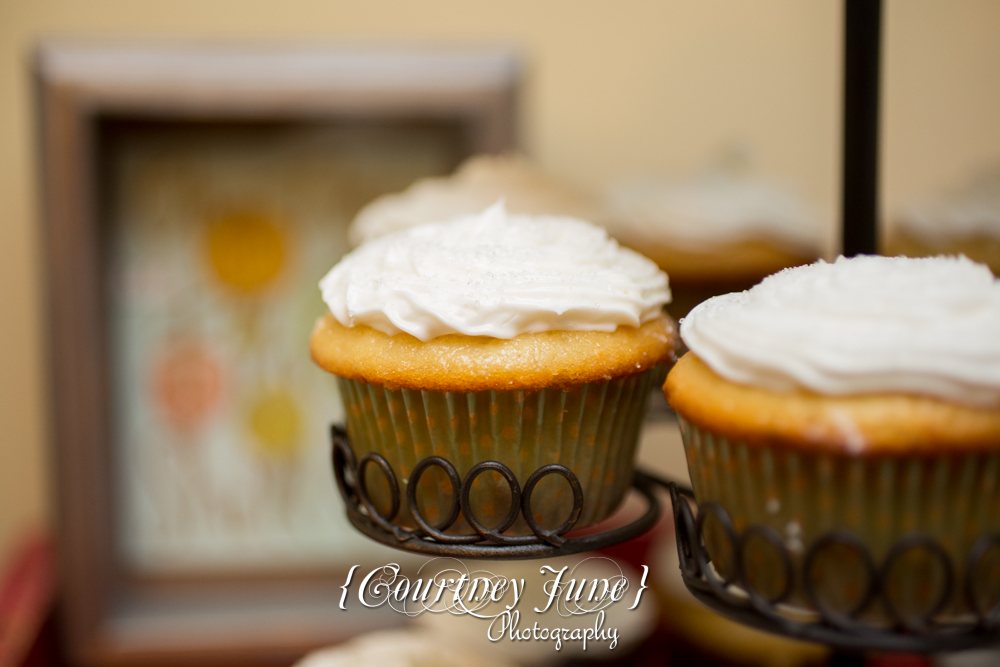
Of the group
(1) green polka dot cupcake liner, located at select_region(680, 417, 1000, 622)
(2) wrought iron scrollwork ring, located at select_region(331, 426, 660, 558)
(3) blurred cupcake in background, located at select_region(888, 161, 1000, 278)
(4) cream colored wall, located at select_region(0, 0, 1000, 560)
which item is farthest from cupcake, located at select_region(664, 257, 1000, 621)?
(4) cream colored wall, located at select_region(0, 0, 1000, 560)

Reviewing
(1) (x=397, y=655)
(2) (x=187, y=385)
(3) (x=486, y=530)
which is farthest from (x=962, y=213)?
(2) (x=187, y=385)

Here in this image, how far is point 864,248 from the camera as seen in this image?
0.86 metres

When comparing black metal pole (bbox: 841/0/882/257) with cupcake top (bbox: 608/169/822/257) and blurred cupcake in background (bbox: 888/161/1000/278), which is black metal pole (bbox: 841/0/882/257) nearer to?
blurred cupcake in background (bbox: 888/161/1000/278)

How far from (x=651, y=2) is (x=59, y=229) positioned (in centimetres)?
150

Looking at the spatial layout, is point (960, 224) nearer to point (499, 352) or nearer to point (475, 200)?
point (475, 200)

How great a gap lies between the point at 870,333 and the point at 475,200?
75 centimetres

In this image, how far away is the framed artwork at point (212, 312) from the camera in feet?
5.50

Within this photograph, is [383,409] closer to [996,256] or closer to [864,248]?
[864,248]

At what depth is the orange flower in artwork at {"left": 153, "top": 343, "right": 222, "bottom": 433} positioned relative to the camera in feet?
6.18

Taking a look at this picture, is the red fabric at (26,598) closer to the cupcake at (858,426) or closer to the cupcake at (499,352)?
the cupcake at (499,352)

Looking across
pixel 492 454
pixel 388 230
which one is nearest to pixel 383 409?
pixel 492 454

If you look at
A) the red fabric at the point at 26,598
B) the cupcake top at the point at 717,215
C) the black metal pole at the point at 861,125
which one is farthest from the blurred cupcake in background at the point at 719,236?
the red fabric at the point at 26,598

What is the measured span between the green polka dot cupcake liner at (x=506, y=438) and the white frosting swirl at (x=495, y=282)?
76mm

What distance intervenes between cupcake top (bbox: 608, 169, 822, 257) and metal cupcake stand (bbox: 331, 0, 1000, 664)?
605 millimetres
